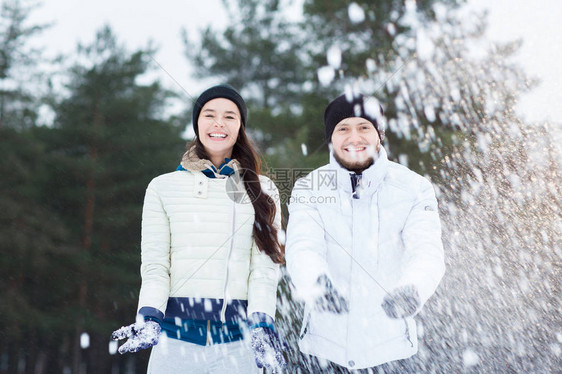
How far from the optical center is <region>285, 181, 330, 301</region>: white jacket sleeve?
221cm

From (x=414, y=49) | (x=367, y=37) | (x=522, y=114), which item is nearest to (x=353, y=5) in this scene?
(x=367, y=37)

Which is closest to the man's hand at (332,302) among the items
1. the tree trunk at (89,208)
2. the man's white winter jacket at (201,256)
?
the man's white winter jacket at (201,256)

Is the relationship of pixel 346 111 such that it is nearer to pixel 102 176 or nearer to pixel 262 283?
pixel 262 283

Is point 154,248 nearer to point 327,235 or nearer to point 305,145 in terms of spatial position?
point 327,235

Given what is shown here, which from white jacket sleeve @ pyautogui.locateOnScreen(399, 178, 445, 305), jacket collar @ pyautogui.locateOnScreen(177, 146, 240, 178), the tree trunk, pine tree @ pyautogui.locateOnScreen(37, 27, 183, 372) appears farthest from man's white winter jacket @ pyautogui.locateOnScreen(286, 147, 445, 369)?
the tree trunk

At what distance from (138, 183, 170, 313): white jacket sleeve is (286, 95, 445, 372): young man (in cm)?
66

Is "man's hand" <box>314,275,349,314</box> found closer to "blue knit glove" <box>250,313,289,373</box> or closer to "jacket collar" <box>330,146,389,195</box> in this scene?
"blue knit glove" <box>250,313,289,373</box>

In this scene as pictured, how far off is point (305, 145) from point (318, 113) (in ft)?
2.60

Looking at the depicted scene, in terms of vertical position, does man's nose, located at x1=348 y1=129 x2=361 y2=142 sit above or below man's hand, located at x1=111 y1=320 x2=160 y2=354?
above

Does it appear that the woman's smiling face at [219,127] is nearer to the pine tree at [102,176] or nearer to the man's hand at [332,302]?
the man's hand at [332,302]

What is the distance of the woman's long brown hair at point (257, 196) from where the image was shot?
2629mm

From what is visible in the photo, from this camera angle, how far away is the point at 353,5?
1184cm

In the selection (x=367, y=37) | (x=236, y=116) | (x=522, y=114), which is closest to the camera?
(x=236, y=116)

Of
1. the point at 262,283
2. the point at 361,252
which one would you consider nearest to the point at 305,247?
the point at 361,252
